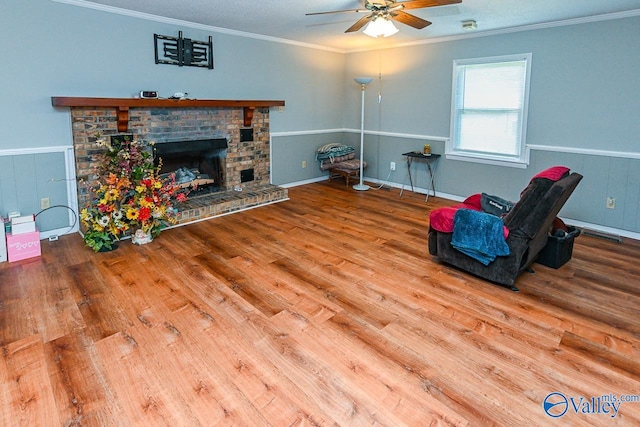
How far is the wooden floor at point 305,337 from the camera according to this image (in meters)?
1.92

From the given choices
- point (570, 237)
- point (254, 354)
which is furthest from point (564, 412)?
point (570, 237)

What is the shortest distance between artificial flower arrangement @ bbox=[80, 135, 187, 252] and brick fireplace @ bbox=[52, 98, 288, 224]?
19 cm

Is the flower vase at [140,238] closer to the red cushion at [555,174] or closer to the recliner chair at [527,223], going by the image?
the recliner chair at [527,223]

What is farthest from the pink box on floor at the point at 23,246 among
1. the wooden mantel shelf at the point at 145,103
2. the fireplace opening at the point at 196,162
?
the fireplace opening at the point at 196,162

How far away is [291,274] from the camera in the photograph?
3365 mm

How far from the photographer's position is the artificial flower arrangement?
3.85 metres

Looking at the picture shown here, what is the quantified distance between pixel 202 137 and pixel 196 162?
1.70 feet

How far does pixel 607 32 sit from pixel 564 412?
13.7 ft

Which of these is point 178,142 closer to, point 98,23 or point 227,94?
point 227,94

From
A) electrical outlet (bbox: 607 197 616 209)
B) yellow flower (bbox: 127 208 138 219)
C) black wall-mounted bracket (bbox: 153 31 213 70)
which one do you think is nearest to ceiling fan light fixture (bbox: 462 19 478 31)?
electrical outlet (bbox: 607 197 616 209)

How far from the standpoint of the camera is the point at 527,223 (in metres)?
2.96

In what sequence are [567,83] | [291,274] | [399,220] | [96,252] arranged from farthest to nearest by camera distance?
[399,220]
[567,83]
[96,252]
[291,274]

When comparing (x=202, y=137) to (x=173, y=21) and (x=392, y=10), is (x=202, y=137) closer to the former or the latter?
(x=173, y=21)

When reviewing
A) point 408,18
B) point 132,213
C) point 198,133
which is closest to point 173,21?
point 198,133
